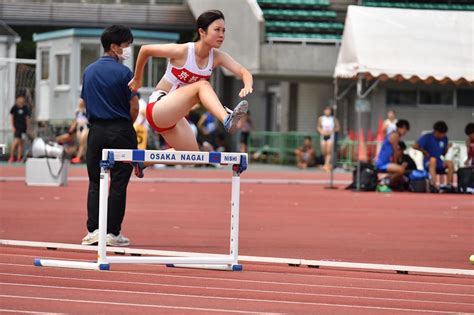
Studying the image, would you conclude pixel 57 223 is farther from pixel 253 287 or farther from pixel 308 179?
pixel 308 179

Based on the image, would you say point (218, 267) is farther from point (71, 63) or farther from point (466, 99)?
point (71, 63)

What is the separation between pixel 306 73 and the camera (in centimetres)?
3872

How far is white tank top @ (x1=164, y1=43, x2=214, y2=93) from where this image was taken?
11070 millimetres

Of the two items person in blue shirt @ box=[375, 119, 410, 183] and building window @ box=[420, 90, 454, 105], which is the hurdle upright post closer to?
person in blue shirt @ box=[375, 119, 410, 183]

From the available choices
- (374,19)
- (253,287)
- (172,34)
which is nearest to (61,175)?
(374,19)

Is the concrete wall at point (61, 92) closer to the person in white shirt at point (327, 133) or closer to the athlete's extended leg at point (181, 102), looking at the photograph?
the person in white shirt at point (327, 133)

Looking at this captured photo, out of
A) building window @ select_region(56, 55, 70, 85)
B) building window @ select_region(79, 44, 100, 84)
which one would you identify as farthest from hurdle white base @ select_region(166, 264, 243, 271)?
building window @ select_region(56, 55, 70, 85)

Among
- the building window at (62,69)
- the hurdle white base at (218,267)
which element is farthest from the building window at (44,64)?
the hurdle white base at (218,267)

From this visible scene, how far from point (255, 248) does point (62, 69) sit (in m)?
30.1

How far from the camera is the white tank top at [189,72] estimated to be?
11070 millimetres

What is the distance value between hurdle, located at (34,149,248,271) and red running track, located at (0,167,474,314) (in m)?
0.11

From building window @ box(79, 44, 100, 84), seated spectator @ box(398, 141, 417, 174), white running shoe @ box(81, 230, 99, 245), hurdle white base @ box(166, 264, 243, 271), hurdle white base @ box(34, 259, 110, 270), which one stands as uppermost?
building window @ box(79, 44, 100, 84)

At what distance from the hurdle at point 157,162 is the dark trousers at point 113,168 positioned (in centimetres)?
179

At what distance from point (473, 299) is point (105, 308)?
2.77 m
